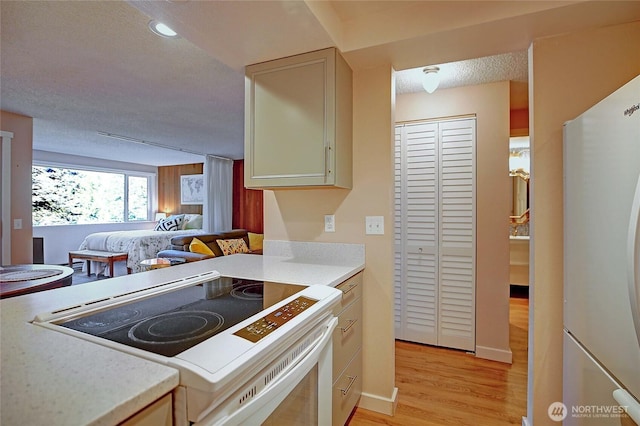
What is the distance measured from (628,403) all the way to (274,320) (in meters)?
1.10

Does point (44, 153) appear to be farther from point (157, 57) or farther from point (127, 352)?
point (127, 352)

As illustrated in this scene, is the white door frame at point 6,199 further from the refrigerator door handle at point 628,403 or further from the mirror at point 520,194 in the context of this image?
the mirror at point 520,194

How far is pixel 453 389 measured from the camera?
2.14 meters

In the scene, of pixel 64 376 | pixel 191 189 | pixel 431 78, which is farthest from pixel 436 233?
pixel 191 189

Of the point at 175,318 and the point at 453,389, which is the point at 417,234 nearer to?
the point at 453,389

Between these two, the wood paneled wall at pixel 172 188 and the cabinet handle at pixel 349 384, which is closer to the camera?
the cabinet handle at pixel 349 384

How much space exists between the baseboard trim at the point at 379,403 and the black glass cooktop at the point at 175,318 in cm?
117

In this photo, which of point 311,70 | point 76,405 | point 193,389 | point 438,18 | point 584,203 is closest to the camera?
point 76,405

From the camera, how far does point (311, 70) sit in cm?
177

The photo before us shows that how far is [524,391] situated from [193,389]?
7.92ft

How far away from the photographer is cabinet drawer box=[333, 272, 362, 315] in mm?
1571

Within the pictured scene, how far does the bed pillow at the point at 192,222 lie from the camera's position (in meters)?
7.25

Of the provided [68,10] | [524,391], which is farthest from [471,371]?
[68,10]

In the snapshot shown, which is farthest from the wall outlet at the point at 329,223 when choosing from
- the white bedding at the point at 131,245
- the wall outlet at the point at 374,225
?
the white bedding at the point at 131,245
